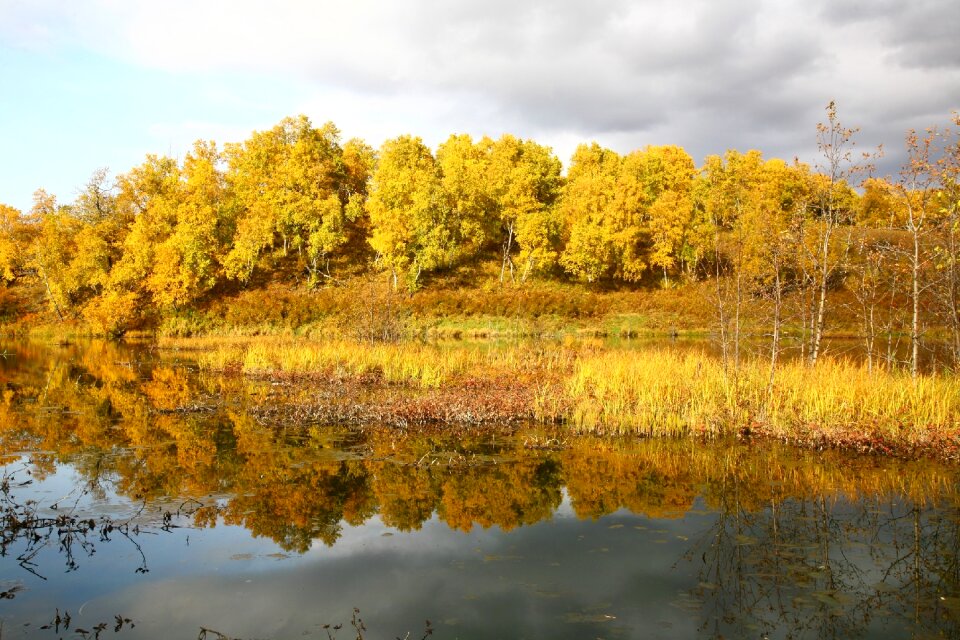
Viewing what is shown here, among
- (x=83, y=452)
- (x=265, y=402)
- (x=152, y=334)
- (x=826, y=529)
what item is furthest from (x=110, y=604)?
(x=152, y=334)

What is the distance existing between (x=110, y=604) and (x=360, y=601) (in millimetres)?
2714

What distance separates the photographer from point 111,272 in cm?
4988

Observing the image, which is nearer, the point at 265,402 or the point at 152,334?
the point at 265,402

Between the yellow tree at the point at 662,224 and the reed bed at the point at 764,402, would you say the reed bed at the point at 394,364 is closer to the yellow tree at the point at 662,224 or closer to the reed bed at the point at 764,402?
the reed bed at the point at 764,402

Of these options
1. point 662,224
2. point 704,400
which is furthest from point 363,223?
point 704,400

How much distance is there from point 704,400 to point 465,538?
351 inches

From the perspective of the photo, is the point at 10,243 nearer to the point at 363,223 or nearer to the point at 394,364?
the point at 363,223

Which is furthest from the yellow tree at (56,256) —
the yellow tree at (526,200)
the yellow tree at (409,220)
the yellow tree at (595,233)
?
the yellow tree at (595,233)

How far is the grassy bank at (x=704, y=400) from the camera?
1405cm

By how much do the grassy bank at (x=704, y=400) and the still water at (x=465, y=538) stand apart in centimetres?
98

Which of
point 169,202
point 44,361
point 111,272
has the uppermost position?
point 169,202

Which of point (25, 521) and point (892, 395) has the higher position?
point (892, 395)

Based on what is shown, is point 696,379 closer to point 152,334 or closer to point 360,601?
point 360,601

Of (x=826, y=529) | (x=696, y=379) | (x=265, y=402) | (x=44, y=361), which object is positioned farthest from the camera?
(x=44, y=361)
